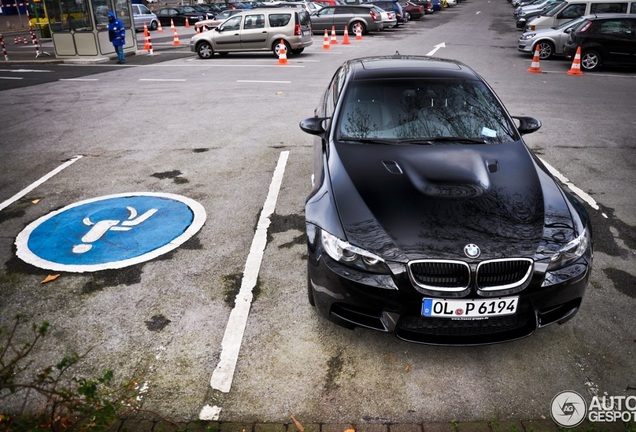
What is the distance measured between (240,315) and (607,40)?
51.4 feet

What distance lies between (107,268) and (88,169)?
327 centimetres

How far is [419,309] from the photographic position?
10.2 ft

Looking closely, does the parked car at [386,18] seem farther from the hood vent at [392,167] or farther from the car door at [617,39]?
the hood vent at [392,167]

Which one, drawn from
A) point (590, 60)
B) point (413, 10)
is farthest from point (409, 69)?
point (413, 10)

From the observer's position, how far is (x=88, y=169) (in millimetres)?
7270

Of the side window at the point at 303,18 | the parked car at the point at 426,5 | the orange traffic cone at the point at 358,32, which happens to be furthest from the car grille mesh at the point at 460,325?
the parked car at the point at 426,5

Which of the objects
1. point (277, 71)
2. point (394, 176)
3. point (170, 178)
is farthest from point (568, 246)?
point (277, 71)

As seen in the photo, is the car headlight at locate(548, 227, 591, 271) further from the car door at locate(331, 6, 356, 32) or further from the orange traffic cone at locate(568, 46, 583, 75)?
the car door at locate(331, 6, 356, 32)

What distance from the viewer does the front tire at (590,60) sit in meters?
15.2

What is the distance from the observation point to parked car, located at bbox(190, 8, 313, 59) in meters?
18.6

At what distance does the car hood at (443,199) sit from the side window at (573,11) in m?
17.9

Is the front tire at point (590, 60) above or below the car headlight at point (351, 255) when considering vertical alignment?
below

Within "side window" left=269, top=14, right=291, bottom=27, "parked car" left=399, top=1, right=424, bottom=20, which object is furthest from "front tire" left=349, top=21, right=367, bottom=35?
"parked car" left=399, top=1, right=424, bottom=20

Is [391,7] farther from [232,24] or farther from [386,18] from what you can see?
[232,24]
